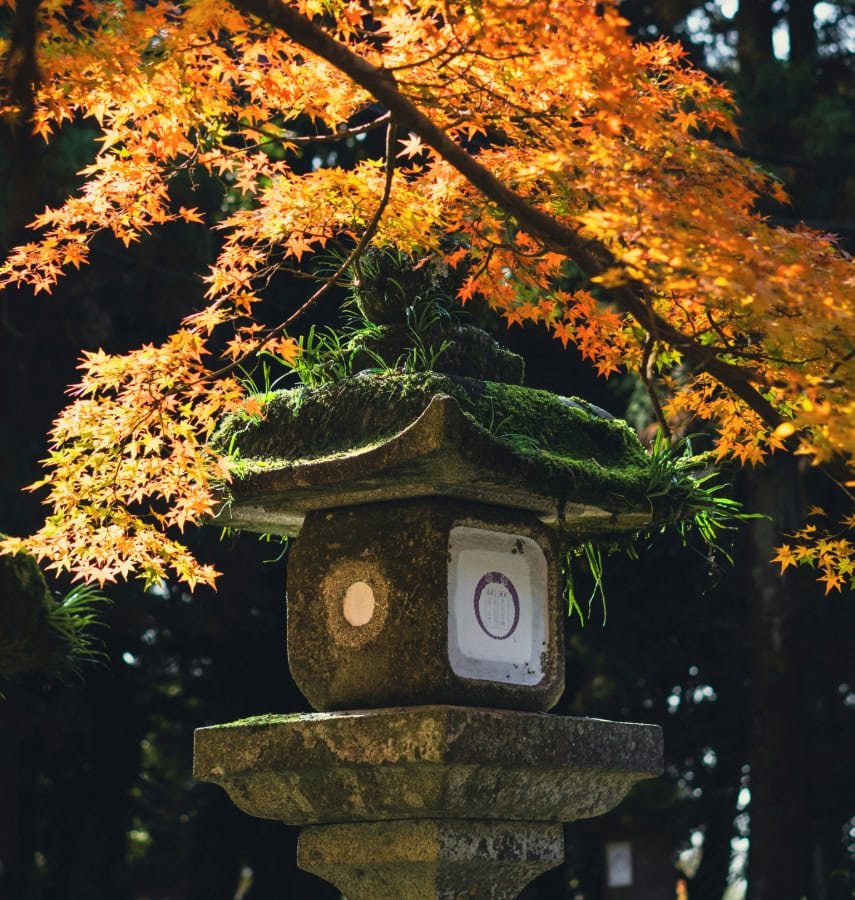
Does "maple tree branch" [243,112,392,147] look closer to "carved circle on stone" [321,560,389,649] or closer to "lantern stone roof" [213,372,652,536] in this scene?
"lantern stone roof" [213,372,652,536]

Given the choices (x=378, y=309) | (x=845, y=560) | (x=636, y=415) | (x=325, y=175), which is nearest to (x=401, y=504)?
(x=378, y=309)

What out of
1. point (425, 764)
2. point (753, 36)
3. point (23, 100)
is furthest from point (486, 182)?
point (753, 36)

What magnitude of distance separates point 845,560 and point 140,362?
2209 mm

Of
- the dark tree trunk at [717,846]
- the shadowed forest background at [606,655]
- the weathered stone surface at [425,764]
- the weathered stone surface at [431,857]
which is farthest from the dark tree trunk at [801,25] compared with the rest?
the weathered stone surface at [431,857]

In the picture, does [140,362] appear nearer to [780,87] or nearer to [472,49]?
[472,49]

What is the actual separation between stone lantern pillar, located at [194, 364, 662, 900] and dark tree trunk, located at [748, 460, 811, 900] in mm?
6053

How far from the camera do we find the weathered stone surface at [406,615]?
3.87m

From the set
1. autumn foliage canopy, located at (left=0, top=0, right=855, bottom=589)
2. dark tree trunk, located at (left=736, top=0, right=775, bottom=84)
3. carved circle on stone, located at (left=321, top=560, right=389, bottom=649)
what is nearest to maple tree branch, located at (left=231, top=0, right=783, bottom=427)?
autumn foliage canopy, located at (left=0, top=0, right=855, bottom=589)

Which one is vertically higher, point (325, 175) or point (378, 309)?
point (325, 175)

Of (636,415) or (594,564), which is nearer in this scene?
(594,564)

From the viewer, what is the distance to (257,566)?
9.81 meters

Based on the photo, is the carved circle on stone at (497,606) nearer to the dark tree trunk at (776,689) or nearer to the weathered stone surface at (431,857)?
the weathered stone surface at (431,857)

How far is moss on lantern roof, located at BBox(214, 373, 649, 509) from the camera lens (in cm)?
383

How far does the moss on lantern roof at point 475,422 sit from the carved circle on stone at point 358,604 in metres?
0.42
